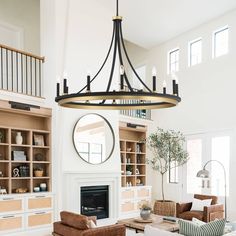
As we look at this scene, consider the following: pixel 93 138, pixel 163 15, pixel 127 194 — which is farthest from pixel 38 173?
pixel 163 15

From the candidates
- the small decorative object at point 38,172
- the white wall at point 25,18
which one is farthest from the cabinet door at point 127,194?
the white wall at point 25,18

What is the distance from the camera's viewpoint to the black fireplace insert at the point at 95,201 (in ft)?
25.9

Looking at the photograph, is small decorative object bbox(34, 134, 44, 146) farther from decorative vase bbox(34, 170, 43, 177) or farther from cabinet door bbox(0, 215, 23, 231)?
cabinet door bbox(0, 215, 23, 231)

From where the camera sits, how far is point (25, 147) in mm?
7586

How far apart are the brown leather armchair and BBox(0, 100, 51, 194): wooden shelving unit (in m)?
3.12

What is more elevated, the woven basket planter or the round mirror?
the round mirror

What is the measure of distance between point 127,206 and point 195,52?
4.82 meters

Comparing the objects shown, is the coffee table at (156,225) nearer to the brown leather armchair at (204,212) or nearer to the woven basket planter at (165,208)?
the brown leather armchair at (204,212)

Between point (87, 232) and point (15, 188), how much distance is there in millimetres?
3494

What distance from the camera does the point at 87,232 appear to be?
14.6 feet

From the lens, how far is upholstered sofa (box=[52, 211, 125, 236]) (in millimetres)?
4566

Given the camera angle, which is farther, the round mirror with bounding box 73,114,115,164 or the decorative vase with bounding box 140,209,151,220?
the round mirror with bounding box 73,114,115,164

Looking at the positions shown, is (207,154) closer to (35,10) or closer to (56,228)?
(56,228)

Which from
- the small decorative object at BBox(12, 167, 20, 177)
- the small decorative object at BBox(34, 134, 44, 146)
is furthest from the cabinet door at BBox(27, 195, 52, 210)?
the small decorative object at BBox(34, 134, 44, 146)
